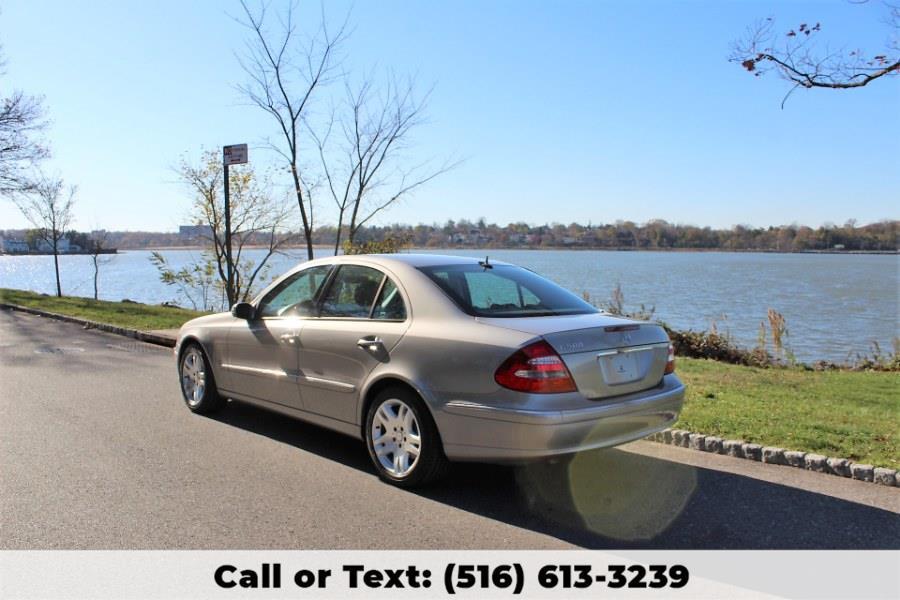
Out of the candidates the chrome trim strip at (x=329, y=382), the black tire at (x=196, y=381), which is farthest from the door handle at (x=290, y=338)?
the black tire at (x=196, y=381)

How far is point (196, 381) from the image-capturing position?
22.9ft

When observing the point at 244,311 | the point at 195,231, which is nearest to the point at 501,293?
the point at 244,311

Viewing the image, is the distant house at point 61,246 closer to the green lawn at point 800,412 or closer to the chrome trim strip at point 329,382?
the chrome trim strip at point 329,382

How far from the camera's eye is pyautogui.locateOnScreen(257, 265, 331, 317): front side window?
19.0ft

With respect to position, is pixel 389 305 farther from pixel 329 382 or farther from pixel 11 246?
pixel 11 246

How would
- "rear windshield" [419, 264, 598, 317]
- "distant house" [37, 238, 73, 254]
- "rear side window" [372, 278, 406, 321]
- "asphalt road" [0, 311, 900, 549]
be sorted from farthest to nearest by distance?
"distant house" [37, 238, 73, 254], "rear side window" [372, 278, 406, 321], "rear windshield" [419, 264, 598, 317], "asphalt road" [0, 311, 900, 549]

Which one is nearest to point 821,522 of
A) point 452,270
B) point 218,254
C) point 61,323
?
point 452,270

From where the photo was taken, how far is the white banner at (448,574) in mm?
3402

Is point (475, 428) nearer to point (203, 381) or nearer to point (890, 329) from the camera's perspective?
point (203, 381)

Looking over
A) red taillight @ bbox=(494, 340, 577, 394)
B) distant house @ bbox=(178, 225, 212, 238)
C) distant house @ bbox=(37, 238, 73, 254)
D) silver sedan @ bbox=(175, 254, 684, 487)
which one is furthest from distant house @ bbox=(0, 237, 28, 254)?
red taillight @ bbox=(494, 340, 577, 394)

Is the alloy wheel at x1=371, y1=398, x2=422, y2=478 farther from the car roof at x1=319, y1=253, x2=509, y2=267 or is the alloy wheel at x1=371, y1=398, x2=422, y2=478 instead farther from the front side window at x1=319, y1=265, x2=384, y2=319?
the car roof at x1=319, y1=253, x2=509, y2=267

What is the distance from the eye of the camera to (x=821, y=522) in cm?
416

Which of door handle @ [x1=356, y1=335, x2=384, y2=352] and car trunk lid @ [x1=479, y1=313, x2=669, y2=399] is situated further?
→ door handle @ [x1=356, y1=335, x2=384, y2=352]

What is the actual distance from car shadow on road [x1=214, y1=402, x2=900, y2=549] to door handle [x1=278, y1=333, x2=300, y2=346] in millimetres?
897
